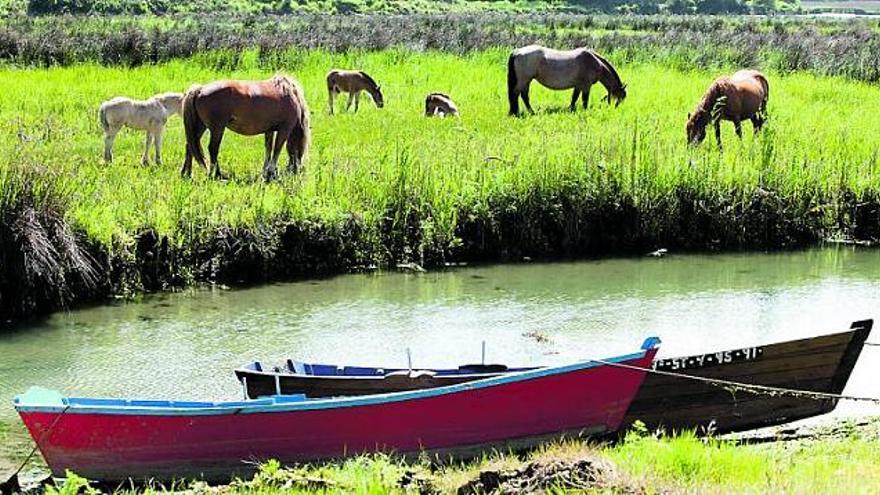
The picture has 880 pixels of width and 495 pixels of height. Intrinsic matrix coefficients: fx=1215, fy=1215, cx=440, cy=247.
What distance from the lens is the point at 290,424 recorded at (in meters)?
8.37

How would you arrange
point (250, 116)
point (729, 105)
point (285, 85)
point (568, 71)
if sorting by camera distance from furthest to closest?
point (568, 71) < point (729, 105) < point (285, 85) < point (250, 116)

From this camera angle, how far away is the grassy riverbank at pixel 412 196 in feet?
43.6

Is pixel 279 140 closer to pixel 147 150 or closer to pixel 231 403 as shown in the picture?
pixel 147 150

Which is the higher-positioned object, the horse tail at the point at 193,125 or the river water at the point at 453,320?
the horse tail at the point at 193,125

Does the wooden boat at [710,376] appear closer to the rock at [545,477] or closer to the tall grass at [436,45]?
the rock at [545,477]

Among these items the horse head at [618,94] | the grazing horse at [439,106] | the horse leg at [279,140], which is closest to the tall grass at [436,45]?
the horse head at [618,94]

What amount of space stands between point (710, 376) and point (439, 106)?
515 inches

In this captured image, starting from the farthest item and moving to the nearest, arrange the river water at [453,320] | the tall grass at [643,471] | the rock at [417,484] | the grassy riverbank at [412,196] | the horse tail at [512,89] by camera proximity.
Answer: the horse tail at [512,89]
the grassy riverbank at [412,196]
the river water at [453,320]
the rock at [417,484]
the tall grass at [643,471]

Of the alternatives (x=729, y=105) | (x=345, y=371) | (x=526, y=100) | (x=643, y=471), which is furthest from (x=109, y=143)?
(x=643, y=471)

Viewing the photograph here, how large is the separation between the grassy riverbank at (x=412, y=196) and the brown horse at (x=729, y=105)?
0.43 metres

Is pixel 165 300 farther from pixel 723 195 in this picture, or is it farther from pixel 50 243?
pixel 723 195

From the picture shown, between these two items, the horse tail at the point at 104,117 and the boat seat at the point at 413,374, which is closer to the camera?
the boat seat at the point at 413,374

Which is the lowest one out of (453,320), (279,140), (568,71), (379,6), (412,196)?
(453,320)

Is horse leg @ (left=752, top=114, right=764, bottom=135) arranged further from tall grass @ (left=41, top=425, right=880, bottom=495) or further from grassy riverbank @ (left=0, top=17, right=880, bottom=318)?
tall grass @ (left=41, top=425, right=880, bottom=495)
